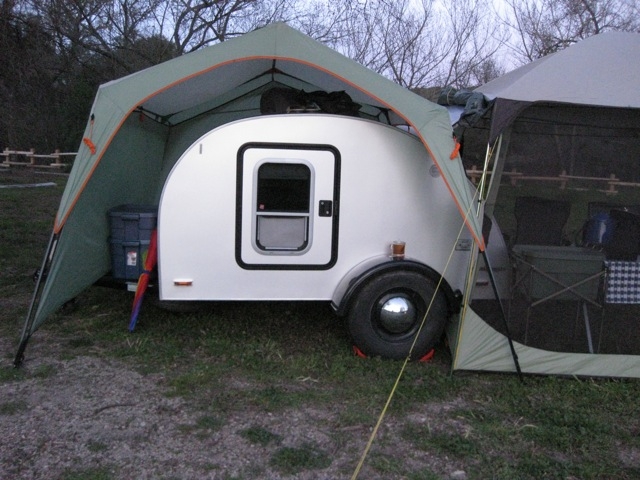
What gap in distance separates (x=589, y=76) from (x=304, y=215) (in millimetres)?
2525

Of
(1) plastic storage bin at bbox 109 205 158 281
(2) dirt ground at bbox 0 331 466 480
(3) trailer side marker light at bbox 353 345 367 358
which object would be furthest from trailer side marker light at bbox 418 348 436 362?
(1) plastic storage bin at bbox 109 205 158 281

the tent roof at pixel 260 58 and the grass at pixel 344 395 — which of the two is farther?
the tent roof at pixel 260 58

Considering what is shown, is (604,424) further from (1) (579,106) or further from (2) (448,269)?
(1) (579,106)

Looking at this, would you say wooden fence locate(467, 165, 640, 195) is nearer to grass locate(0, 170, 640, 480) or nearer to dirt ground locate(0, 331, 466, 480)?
grass locate(0, 170, 640, 480)

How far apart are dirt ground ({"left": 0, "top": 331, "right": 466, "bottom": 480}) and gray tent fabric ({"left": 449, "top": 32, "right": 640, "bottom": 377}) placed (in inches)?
30.3

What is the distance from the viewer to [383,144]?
5340mm

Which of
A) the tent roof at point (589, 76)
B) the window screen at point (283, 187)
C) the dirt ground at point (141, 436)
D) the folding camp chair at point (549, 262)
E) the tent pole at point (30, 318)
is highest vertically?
the tent roof at point (589, 76)

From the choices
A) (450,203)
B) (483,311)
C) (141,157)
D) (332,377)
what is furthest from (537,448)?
(141,157)

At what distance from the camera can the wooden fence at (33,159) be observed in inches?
822

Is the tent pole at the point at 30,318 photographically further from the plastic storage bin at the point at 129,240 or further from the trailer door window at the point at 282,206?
the trailer door window at the point at 282,206

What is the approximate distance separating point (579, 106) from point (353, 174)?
5.91 feet

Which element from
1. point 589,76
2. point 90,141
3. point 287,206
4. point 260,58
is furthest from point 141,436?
A: point 589,76

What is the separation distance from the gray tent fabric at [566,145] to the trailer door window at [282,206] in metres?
1.46

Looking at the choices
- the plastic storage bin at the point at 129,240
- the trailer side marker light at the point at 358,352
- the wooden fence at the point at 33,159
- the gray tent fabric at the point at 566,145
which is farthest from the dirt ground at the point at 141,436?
the wooden fence at the point at 33,159
